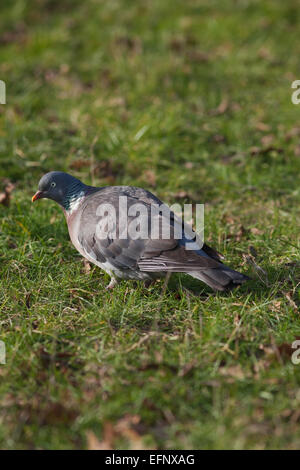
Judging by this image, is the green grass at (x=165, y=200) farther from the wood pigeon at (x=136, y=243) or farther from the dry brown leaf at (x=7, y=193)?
the wood pigeon at (x=136, y=243)

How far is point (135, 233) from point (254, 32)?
4.90m

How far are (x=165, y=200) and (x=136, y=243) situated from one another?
1364 mm

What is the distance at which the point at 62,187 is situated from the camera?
3.81 metres

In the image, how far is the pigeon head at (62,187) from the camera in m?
3.81

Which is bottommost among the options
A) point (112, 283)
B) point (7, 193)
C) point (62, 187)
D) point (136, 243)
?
point (112, 283)

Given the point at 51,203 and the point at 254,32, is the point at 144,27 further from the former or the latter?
the point at 51,203

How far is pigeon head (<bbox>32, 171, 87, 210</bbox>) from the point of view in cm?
381

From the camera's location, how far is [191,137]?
5.43 metres

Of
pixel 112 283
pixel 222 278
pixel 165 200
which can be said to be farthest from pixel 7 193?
pixel 222 278

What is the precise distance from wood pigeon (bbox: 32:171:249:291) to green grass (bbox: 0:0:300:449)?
0.65ft

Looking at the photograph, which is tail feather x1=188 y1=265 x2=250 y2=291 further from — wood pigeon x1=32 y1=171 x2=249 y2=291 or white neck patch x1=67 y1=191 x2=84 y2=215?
white neck patch x1=67 y1=191 x2=84 y2=215

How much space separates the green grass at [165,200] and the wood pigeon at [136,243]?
0.65 feet

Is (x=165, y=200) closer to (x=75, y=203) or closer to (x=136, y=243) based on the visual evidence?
(x=75, y=203)

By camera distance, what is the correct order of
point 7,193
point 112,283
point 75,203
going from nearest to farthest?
point 112,283 < point 75,203 < point 7,193
